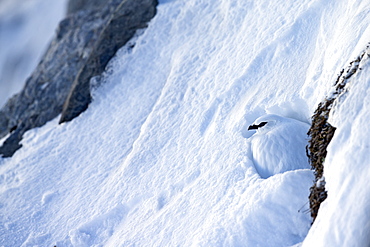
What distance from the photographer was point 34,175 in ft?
32.5

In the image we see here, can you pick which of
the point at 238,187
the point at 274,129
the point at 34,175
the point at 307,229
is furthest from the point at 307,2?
the point at 34,175

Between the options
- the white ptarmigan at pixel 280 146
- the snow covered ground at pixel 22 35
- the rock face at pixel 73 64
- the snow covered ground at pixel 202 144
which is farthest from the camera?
the snow covered ground at pixel 22 35

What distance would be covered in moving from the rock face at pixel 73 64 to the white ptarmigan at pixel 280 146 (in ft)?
20.4

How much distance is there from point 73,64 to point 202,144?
7.73 meters

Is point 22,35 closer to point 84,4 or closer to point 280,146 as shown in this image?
point 84,4

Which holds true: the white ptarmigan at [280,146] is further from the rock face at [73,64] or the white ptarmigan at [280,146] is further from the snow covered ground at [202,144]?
the rock face at [73,64]

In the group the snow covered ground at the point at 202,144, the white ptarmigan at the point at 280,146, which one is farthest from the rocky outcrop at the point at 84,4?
the white ptarmigan at the point at 280,146

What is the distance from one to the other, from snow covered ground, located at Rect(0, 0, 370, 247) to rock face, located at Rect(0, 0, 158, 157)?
481 millimetres

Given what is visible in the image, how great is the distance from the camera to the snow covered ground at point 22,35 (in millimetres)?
21938

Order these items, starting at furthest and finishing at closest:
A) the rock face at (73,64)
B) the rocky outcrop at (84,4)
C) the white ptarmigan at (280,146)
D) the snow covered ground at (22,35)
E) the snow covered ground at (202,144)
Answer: the snow covered ground at (22,35) → the rocky outcrop at (84,4) → the rock face at (73,64) → the white ptarmigan at (280,146) → the snow covered ground at (202,144)

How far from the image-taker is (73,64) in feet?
45.1

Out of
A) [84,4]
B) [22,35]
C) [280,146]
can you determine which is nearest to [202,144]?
[280,146]

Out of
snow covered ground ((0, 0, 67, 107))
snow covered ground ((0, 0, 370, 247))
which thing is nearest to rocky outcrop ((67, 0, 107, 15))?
snow covered ground ((0, 0, 370, 247))

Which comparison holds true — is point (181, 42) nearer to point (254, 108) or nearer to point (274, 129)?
point (254, 108)
